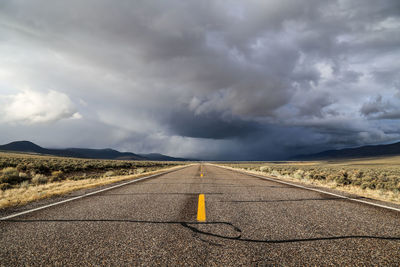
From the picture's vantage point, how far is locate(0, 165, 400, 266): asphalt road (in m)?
2.14

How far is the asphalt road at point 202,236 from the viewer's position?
2139 millimetres

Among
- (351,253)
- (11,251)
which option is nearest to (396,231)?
(351,253)

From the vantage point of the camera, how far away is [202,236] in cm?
273

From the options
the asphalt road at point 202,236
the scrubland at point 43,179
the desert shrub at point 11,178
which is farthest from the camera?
the desert shrub at point 11,178

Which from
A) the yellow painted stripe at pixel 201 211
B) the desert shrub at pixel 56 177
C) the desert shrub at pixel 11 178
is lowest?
the desert shrub at pixel 56 177

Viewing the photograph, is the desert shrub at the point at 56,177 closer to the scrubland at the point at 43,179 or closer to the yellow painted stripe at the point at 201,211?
the scrubland at the point at 43,179

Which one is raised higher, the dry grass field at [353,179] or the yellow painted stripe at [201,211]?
the yellow painted stripe at [201,211]

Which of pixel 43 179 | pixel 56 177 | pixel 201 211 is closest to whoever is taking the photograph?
pixel 201 211

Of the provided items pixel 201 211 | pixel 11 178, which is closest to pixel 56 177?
pixel 11 178

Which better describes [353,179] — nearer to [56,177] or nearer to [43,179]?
[43,179]

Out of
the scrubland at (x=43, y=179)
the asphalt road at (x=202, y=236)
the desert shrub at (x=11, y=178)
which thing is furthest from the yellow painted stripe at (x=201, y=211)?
the desert shrub at (x=11, y=178)

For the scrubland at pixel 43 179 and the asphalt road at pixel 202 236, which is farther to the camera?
the scrubland at pixel 43 179

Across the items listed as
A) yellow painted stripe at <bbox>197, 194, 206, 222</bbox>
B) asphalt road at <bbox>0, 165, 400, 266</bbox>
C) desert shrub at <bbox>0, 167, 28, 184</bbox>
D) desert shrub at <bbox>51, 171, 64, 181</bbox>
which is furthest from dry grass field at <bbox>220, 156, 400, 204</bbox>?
desert shrub at <bbox>0, 167, 28, 184</bbox>

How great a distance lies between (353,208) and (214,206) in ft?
10.4
